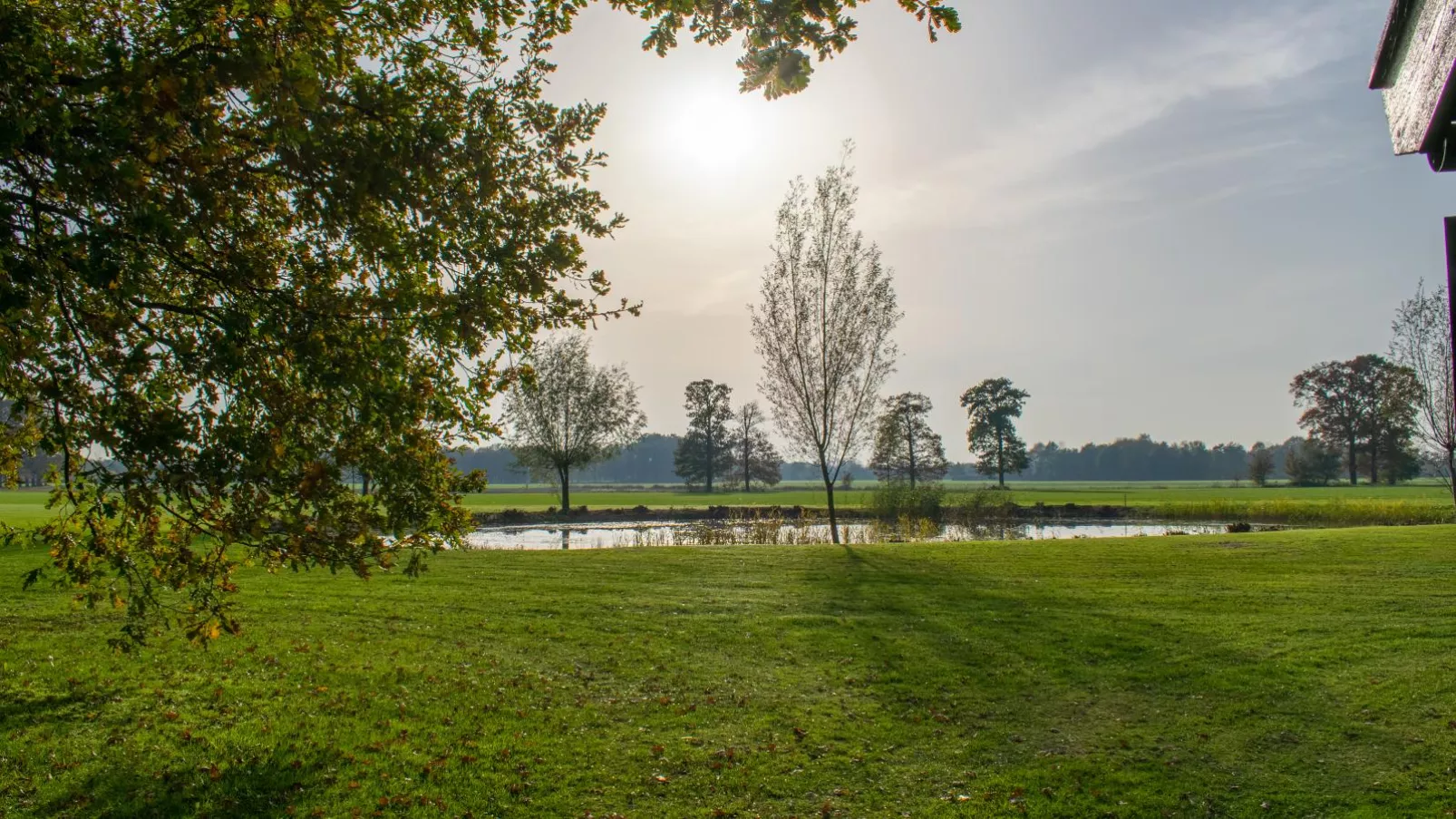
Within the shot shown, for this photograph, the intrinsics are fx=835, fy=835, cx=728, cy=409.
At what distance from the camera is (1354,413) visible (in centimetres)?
7900

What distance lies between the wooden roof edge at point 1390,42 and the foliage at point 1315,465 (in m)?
91.8

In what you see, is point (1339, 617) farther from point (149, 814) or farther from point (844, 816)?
point (149, 814)

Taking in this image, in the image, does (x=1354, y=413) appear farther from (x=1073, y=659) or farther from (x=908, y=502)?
(x=1073, y=659)

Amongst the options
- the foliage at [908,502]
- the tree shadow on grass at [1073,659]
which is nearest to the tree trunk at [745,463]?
the foliage at [908,502]

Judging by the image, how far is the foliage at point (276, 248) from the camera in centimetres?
484

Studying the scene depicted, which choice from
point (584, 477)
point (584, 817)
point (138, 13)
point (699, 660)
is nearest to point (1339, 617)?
point (699, 660)

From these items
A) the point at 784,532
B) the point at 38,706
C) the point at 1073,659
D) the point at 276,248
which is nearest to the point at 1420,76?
the point at 276,248

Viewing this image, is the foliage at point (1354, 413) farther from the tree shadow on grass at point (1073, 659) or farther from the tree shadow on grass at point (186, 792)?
the tree shadow on grass at point (186, 792)

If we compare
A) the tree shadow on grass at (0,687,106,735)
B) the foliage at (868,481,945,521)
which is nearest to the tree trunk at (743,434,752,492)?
the foliage at (868,481,945,521)

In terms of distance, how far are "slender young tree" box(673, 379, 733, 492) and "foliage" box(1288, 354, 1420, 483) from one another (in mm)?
57406

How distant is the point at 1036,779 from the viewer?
747 cm

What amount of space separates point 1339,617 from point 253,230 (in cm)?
1583

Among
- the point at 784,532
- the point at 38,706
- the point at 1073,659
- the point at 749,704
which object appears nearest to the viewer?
the point at 38,706

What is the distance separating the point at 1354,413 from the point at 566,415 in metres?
75.3
